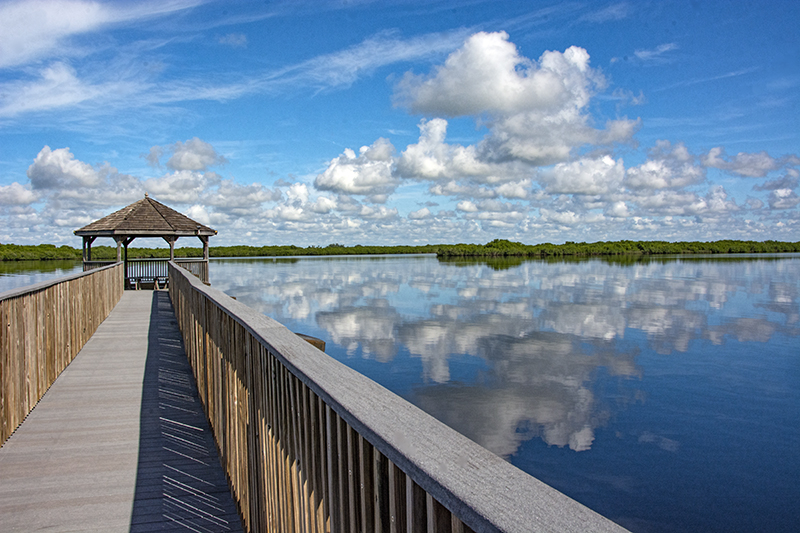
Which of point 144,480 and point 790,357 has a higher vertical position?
point 144,480

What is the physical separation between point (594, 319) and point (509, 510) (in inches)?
872

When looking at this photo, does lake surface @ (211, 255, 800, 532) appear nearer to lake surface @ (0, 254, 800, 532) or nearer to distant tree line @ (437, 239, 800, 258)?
lake surface @ (0, 254, 800, 532)

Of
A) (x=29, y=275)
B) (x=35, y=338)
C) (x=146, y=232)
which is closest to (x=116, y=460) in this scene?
(x=35, y=338)

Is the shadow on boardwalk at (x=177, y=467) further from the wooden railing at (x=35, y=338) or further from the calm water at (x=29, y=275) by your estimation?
the calm water at (x=29, y=275)

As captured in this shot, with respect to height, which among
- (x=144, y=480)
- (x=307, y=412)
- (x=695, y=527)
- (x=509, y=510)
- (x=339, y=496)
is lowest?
(x=695, y=527)

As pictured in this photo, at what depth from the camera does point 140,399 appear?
234 inches

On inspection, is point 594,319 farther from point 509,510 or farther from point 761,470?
point 509,510

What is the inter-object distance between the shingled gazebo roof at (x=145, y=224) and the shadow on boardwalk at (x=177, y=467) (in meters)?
15.4

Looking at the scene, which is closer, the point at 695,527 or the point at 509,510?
the point at 509,510

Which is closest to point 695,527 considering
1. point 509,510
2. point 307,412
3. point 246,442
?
point 246,442

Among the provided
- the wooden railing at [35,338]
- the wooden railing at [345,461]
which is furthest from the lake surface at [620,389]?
the wooden railing at [35,338]

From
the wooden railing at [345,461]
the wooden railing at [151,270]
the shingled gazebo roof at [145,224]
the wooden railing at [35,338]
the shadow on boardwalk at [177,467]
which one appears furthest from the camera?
the wooden railing at [151,270]

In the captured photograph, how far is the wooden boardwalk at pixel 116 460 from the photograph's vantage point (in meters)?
3.38

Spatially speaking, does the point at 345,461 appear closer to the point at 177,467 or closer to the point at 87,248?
the point at 177,467
